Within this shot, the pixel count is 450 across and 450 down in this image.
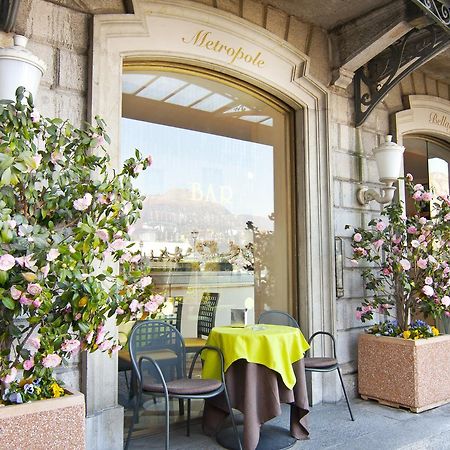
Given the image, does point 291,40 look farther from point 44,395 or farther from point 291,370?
point 44,395

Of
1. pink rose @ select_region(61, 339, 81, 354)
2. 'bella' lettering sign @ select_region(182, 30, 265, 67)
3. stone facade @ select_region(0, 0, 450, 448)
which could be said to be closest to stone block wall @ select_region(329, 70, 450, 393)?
stone facade @ select_region(0, 0, 450, 448)

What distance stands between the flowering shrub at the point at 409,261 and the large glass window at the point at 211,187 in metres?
0.69

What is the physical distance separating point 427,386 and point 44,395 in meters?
2.99

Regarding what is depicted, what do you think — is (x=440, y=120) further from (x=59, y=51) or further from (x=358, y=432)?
(x=59, y=51)

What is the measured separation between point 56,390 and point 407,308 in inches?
119

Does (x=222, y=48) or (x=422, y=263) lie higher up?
(x=222, y=48)

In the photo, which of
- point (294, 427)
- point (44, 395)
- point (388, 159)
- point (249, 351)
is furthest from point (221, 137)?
point (44, 395)

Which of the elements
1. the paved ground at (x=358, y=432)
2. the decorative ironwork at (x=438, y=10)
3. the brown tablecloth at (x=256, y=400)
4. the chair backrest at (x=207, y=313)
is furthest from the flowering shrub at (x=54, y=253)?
the decorative ironwork at (x=438, y=10)

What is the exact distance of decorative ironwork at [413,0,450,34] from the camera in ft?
11.8

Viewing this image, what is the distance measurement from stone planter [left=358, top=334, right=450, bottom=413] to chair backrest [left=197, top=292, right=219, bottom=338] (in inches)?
50.9

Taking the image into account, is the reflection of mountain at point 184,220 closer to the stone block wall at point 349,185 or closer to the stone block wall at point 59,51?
the stone block wall at point 349,185

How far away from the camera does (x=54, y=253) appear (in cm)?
197

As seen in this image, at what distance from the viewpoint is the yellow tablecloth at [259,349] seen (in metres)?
3.19

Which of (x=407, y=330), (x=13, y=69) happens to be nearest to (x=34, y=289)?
(x=13, y=69)
